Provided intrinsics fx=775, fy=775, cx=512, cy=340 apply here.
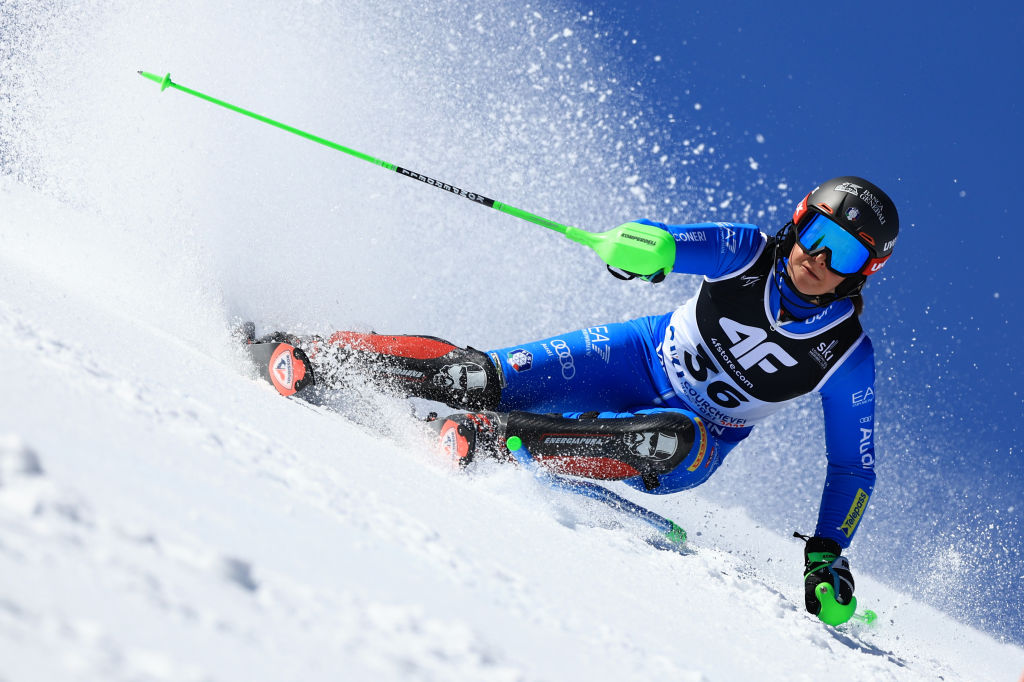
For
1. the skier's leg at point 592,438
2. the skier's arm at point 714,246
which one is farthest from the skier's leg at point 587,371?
the skier's arm at point 714,246

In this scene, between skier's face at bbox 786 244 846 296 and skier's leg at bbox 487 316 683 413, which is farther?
skier's leg at bbox 487 316 683 413

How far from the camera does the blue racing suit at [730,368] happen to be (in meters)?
2.98

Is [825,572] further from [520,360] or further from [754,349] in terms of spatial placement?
[520,360]

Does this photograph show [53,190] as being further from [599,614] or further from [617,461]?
[599,614]

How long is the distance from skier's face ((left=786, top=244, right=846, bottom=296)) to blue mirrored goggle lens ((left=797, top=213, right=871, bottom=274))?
0.07 feet

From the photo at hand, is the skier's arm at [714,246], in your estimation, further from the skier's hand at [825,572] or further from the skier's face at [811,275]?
the skier's hand at [825,572]

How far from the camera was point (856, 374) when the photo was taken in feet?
9.95

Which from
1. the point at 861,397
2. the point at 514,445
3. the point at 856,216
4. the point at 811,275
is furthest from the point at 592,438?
the point at 856,216

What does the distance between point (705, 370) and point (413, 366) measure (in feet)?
3.94

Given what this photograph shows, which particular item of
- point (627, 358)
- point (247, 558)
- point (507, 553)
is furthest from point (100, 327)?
point (627, 358)

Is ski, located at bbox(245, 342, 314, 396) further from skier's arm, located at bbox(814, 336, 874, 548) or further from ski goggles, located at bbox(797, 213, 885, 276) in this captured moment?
skier's arm, located at bbox(814, 336, 874, 548)

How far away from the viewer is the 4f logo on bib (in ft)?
9.96

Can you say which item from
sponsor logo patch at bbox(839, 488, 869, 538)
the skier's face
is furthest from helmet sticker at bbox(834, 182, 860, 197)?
sponsor logo patch at bbox(839, 488, 869, 538)

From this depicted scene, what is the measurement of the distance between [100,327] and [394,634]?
152 cm
